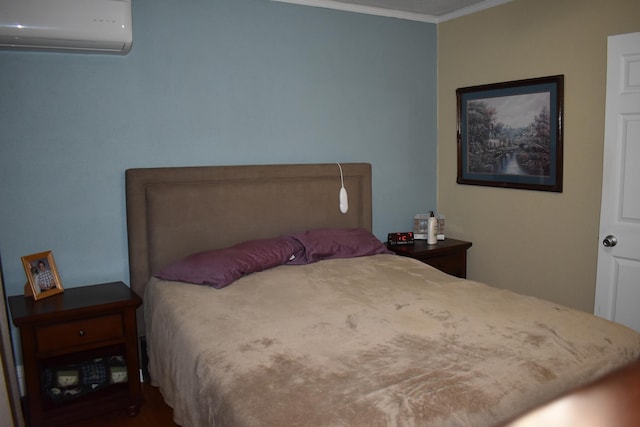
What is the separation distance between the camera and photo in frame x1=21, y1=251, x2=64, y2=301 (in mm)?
2645

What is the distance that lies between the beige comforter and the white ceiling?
2.01 metres

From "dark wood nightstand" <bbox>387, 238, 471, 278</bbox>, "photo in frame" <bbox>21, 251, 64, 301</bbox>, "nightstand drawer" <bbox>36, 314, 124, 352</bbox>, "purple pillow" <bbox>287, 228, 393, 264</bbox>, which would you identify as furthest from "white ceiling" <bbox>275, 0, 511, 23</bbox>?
"nightstand drawer" <bbox>36, 314, 124, 352</bbox>

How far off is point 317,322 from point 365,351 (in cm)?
37

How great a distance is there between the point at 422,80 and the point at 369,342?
2.72 meters

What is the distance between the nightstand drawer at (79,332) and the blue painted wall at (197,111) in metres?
0.45

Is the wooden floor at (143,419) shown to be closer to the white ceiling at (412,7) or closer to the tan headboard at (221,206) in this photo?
the tan headboard at (221,206)

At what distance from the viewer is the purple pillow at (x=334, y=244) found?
322cm

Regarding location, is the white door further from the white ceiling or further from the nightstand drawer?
the nightstand drawer

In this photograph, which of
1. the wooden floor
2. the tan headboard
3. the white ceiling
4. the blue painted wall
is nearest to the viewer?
the wooden floor

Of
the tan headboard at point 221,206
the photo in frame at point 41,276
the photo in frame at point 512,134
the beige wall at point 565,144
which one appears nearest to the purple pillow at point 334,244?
the tan headboard at point 221,206

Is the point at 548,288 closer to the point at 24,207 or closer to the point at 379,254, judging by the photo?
the point at 379,254

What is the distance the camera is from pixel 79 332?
2566 millimetres

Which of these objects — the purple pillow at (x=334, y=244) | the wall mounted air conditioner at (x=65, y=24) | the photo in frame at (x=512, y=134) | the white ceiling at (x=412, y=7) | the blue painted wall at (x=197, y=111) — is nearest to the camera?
the wall mounted air conditioner at (x=65, y=24)

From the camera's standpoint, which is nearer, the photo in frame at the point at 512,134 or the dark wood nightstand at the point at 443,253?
the photo in frame at the point at 512,134
